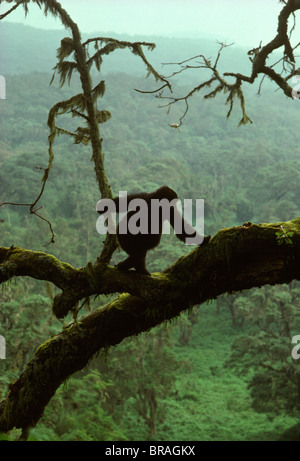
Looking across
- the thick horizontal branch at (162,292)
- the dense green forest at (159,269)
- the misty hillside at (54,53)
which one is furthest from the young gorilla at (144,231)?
the misty hillside at (54,53)

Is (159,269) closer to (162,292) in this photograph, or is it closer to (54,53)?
(162,292)

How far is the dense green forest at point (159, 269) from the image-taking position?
1441 cm

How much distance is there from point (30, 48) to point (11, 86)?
156 ft

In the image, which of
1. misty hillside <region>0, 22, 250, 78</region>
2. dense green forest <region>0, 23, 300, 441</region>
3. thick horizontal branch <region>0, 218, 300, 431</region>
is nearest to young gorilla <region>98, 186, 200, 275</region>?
thick horizontal branch <region>0, 218, 300, 431</region>

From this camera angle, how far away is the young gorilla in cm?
366

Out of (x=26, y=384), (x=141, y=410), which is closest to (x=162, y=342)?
(x=141, y=410)

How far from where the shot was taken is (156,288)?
3.41 metres

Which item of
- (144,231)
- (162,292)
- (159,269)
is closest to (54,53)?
(159,269)

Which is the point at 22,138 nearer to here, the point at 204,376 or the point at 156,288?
the point at 204,376

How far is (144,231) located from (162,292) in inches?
29.1

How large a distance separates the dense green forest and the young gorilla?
0.62 m

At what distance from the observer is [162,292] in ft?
11.1

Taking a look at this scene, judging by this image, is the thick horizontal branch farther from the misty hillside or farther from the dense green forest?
the misty hillside

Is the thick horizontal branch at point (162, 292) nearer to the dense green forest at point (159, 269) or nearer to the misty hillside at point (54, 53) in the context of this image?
the dense green forest at point (159, 269)
